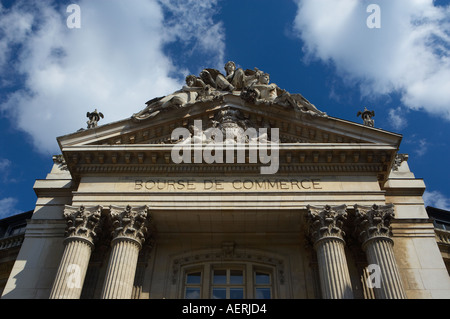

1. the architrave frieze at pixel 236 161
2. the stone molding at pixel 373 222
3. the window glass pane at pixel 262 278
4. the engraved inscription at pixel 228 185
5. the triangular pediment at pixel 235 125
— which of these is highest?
the triangular pediment at pixel 235 125

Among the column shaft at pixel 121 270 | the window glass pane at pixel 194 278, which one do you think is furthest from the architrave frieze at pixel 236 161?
the window glass pane at pixel 194 278

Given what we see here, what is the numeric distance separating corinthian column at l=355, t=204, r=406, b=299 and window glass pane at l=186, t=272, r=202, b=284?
20.2 feet

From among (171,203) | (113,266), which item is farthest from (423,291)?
(113,266)

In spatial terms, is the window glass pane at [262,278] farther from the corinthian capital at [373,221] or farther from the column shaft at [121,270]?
the column shaft at [121,270]

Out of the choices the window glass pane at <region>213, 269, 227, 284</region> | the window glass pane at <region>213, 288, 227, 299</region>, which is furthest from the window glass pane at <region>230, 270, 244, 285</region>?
the window glass pane at <region>213, 288, 227, 299</region>

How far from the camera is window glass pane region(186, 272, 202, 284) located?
727 inches

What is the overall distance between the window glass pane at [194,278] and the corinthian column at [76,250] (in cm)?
384

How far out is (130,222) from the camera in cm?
1744

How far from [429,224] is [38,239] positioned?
14991mm

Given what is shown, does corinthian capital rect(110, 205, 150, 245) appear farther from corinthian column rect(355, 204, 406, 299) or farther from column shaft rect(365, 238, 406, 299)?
column shaft rect(365, 238, 406, 299)

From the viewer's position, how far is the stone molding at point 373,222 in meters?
16.8

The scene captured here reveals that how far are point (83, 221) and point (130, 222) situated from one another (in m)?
1.68

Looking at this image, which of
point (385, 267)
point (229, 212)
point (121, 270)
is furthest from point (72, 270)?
point (385, 267)

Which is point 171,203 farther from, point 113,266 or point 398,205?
point 398,205
